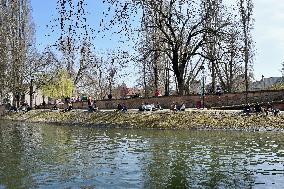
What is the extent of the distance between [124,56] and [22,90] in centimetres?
3026

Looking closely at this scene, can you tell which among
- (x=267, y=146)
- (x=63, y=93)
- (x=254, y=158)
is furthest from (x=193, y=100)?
(x=63, y=93)

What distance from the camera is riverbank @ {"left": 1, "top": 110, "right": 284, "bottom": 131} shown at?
3484 centimetres

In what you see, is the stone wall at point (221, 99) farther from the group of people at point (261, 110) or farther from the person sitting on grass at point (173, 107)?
the group of people at point (261, 110)

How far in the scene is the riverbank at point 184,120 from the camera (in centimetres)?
3484

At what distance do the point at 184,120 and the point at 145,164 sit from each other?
20763mm

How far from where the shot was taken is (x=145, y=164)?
17281 millimetres

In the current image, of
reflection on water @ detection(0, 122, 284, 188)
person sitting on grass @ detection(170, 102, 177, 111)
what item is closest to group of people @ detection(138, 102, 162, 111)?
person sitting on grass @ detection(170, 102, 177, 111)

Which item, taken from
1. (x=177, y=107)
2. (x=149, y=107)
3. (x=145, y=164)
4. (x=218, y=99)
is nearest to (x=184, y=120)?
(x=177, y=107)

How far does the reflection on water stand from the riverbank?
8956mm

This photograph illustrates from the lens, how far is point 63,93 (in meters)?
83.9

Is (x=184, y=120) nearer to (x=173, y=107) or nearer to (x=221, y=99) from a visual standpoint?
(x=173, y=107)

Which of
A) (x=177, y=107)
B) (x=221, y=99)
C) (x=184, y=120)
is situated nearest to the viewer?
(x=184, y=120)

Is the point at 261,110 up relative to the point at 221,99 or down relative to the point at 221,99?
down

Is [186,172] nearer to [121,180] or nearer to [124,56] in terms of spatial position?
[121,180]
